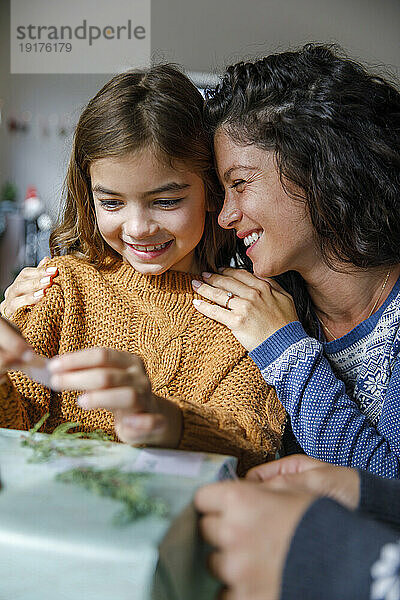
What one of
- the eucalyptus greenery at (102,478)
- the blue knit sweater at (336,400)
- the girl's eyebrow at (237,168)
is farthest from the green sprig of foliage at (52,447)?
the girl's eyebrow at (237,168)

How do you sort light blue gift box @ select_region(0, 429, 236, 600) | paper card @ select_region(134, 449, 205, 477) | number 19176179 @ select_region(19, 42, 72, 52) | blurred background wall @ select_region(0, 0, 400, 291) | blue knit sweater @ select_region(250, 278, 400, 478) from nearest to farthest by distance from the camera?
light blue gift box @ select_region(0, 429, 236, 600) < paper card @ select_region(134, 449, 205, 477) < blue knit sweater @ select_region(250, 278, 400, 478) < blurred background wall @ select_region(0, 0, 400, 291) < number 19176179 @ select_region(19, 42, 72, 52)

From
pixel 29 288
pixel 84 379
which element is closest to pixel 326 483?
pixel 84 379

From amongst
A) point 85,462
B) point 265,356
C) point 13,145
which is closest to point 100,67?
point 13,145

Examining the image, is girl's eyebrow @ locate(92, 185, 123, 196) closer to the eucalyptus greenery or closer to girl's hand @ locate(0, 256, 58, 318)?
girl's hand @ locate(0, 256, 58, 318)

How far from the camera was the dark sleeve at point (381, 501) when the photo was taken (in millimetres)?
665

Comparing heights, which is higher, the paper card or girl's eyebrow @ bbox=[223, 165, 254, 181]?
girl's eyebrow @ bbox=[223, 165, 254, 181]

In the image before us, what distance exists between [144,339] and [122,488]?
631 millimetres

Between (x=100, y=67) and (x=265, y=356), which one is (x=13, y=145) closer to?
(x=100, y=67)

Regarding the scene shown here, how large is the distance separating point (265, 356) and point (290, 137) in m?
0.41

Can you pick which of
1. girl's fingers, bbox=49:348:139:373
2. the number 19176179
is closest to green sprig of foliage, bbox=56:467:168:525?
girl's fingers, bbox=49:348:139:373

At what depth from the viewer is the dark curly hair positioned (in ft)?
3.91

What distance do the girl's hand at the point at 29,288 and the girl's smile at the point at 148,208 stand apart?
14 centimetres

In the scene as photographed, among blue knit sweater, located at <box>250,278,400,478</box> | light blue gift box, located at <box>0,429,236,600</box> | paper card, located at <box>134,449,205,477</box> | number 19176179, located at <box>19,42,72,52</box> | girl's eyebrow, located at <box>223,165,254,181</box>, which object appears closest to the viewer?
light blue gift box, located at <box>0,429,236,600</box>

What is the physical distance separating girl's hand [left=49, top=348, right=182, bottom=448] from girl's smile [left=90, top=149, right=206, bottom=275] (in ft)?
1.49
